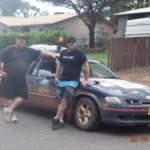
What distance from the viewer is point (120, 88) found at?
27.8ft

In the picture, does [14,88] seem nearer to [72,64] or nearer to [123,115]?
[72,64]

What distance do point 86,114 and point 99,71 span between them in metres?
1.59

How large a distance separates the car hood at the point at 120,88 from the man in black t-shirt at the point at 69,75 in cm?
28

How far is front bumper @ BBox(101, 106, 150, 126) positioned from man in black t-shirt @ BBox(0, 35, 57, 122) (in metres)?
1.85

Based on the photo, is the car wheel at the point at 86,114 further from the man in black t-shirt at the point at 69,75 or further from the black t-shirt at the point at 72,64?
the black t-shirt at the point at 72,64

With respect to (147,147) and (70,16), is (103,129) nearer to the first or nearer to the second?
(147,147)

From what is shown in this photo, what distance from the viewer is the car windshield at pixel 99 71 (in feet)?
31.5

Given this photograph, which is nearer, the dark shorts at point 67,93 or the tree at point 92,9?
the dark shorts at point 67,93

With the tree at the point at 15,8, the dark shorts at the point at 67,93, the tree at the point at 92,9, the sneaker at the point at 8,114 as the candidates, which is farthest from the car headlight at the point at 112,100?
the tree at the point at 15,8

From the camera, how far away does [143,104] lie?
816 cm

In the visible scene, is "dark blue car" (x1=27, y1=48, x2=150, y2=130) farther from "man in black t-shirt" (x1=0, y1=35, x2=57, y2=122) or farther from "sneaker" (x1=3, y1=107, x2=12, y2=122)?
"sneaker" (x1=3, y1=107, x2=12, y2=122)

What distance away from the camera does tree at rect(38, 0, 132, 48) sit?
4872 centimetres

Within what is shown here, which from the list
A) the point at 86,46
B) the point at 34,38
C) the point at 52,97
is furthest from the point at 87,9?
the point at 52,97

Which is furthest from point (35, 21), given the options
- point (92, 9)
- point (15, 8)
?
point (15, 8)
